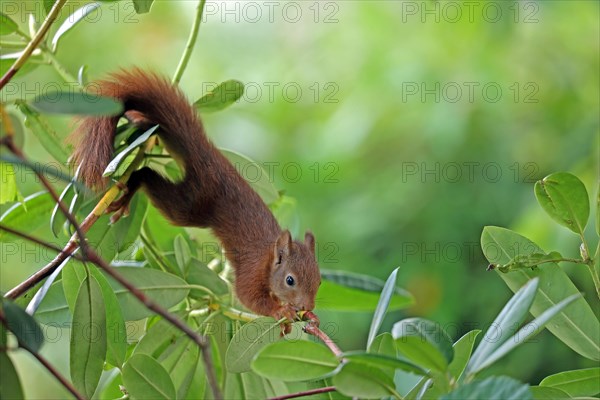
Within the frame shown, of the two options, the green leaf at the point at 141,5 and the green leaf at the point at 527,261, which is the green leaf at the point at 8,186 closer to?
the green leaf at the point at 141,5

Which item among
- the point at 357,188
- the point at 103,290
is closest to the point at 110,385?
the point at 103,290

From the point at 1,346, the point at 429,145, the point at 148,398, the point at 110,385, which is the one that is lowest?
the point at 429,145

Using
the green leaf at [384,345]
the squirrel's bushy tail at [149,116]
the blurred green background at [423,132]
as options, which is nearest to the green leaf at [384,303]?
the green leaf at [384,345]

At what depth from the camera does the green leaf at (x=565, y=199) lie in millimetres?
792

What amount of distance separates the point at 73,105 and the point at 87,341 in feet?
1.00

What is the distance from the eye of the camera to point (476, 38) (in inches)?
115

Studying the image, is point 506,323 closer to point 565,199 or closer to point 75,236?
point 565,199

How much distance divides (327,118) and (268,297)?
5.70 feet

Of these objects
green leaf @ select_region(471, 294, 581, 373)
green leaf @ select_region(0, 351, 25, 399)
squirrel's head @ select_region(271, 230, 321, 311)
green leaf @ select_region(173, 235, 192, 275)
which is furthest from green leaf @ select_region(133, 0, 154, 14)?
squirrel's head @ select_region(271, 230, 321, 311)

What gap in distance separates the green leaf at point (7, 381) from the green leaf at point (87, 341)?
0.15 m

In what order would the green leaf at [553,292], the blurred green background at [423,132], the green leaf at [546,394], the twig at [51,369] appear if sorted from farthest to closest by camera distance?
the blurred green background at [423,132] → the green leaf at [553,292] → the green leaf at [546,394] → the twig at [51,369]

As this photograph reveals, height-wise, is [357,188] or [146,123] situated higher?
[146,123]

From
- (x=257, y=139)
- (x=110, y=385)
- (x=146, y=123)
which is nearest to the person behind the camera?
(x=110, y=385)

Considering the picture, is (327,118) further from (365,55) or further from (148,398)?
(148,398)
